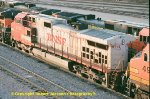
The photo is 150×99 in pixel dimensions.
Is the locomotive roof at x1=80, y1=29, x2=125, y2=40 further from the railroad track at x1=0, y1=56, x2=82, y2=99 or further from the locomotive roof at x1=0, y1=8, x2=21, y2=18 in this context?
the locomotive roof at x1=0, y1=8, x2=21, y2=18

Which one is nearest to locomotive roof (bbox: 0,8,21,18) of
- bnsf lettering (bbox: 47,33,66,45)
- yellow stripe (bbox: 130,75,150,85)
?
bnsf lettering (bbox: 47,33,66,45)

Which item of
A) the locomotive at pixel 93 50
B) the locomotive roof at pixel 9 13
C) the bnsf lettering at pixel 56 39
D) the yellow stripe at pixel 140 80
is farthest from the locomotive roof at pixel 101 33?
the locomotive roof at pixel 9 13

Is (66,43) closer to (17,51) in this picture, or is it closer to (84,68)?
(84,68)

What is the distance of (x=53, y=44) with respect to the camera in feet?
84.2

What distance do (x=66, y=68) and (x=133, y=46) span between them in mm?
6601

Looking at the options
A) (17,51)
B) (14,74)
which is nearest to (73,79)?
(14,74)

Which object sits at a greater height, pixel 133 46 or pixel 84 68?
pixel 133 46

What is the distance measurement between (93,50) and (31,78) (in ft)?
16.7

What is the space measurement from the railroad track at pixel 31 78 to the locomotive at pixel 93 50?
248cm

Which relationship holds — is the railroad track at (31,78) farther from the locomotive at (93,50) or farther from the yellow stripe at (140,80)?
the yellow stripe at (140,80)

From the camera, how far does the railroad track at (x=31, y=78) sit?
2050cm

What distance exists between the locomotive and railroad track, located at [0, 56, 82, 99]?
2483 millimetres

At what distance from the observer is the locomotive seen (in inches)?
699

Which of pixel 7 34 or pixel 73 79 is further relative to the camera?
pixel 7 34
